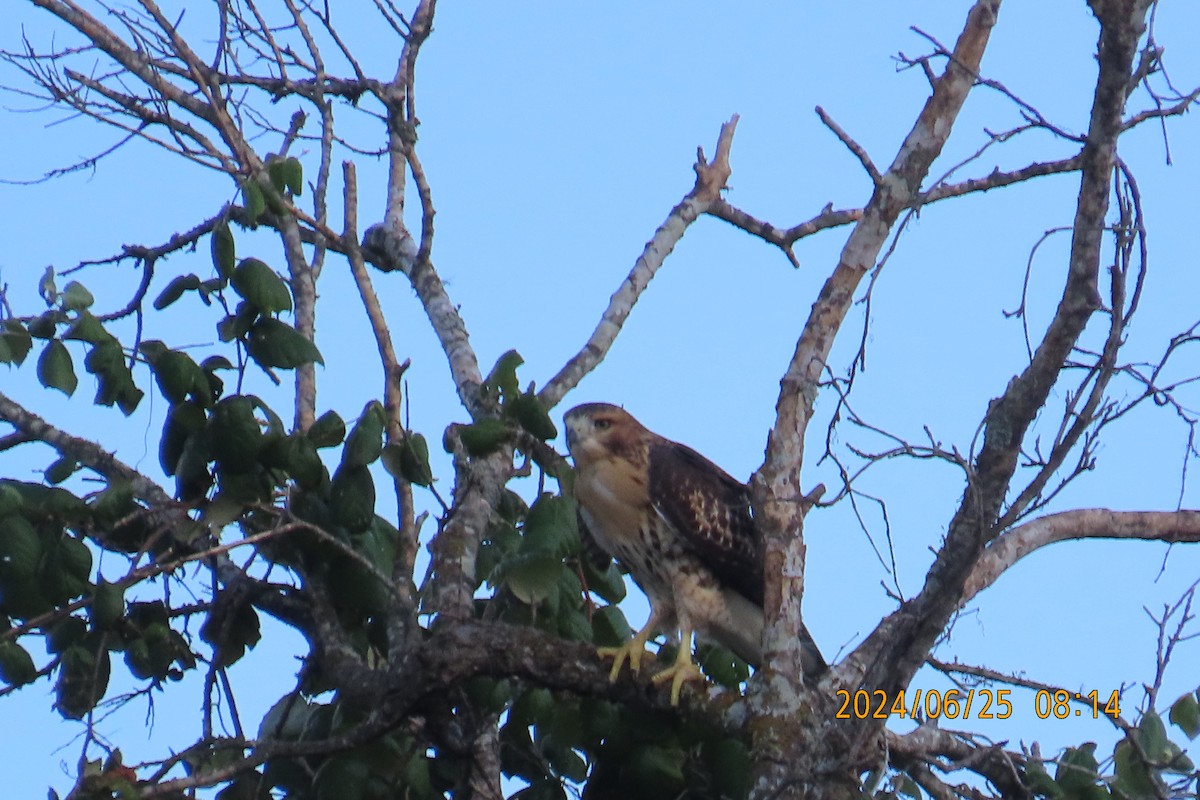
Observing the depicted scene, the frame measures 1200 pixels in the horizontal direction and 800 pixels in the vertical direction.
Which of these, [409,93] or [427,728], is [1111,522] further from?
[409,93]

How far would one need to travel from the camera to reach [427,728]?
166 inches

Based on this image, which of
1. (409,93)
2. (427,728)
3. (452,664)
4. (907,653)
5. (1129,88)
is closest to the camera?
(1129,88)

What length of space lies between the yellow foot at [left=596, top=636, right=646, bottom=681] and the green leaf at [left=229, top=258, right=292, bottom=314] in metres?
1.32

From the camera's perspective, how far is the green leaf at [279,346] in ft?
13.7

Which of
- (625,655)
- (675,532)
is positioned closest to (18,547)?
(625,655)

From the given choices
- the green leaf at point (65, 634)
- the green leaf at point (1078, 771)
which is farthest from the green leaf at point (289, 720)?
the green leaf at point (1078, 771)

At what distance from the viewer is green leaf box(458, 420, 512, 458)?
4.03 metres

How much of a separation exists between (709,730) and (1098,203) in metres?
1.81

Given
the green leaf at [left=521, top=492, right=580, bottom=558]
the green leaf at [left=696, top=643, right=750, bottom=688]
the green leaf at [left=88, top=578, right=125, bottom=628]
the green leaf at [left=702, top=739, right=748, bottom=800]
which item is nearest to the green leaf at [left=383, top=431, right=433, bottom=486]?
the green leaf at [left=521, top=492, right=580, bottom=558]

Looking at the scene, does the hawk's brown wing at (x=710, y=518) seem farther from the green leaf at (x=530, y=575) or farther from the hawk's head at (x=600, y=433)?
the green leaf at (x=530, y=575)

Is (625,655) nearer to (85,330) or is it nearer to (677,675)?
(677,675)

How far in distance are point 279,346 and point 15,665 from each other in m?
1.15

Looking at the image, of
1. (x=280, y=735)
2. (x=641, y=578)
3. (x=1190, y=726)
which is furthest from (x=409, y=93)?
(x=1190, y=726)

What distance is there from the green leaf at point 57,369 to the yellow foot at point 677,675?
184 centimetres
